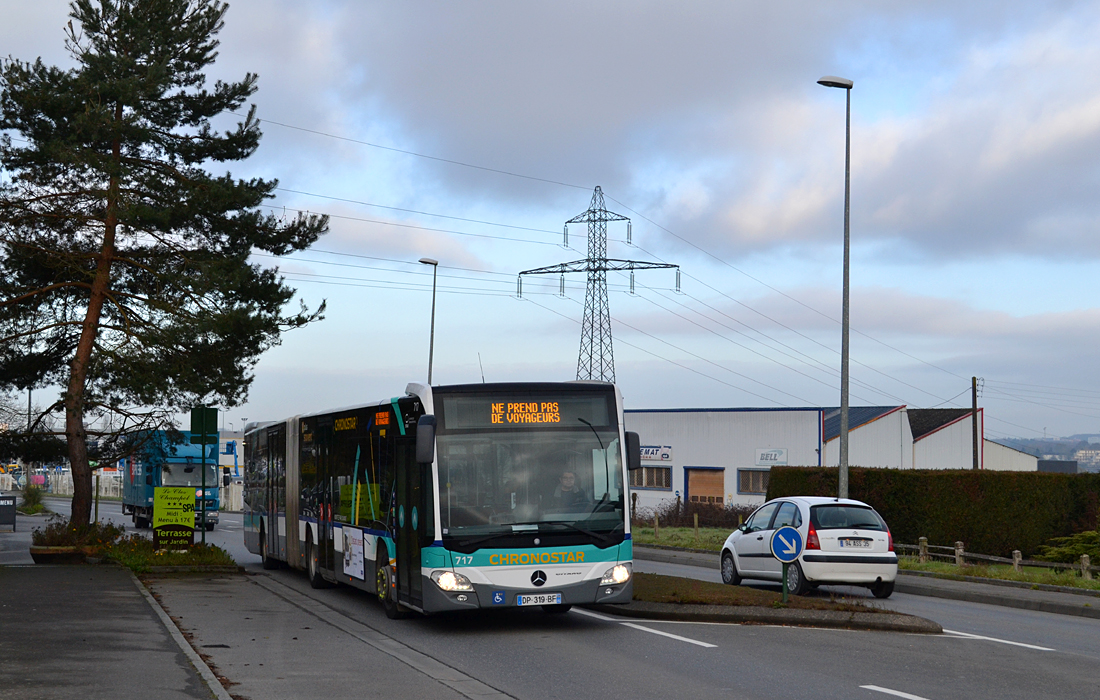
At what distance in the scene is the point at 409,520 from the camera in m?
14.1

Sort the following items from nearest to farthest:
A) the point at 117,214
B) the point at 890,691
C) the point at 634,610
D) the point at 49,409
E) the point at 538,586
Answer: the point at 890,691 → the point at 538,586 → the point at 634,610 → the point at 117,214 → the point at 49,409

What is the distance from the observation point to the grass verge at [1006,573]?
69.2ft

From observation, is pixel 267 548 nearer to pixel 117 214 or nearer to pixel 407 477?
pixel 117 214

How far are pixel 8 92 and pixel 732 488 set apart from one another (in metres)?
46.0

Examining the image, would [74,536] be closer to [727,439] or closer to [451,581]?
[451,581]

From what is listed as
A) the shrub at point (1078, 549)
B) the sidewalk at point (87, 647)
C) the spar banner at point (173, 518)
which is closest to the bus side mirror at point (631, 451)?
the sidewalk at point (87, 647)

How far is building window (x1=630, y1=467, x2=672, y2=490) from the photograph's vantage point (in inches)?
2628

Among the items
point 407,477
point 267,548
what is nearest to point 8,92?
point 267,548

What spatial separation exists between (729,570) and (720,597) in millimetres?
4667

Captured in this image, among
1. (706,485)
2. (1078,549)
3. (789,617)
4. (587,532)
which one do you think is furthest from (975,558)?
(706,485)

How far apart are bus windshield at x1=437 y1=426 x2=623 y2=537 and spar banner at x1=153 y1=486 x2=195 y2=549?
1146 centimetres

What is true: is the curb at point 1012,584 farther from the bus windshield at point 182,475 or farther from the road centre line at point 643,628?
the bus windshield at point 182,475

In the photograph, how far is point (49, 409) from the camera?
83.0ft

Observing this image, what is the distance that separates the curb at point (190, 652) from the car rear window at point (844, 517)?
954 centimetres
